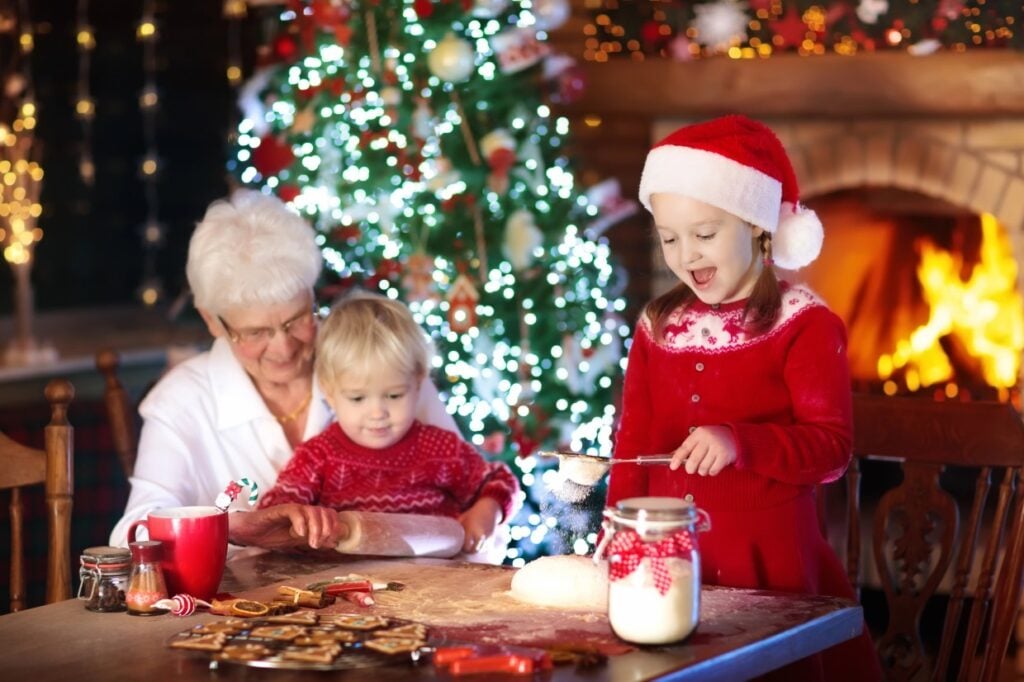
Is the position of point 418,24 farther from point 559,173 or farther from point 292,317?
point 292,317

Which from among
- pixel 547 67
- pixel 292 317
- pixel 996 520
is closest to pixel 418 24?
pixel 547 67

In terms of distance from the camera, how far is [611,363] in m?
4.05

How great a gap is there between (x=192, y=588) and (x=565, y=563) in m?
0.47

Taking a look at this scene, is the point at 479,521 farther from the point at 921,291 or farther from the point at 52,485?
the point at 921,291

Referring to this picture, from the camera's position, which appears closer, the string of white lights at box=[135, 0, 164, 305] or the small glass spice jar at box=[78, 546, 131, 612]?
the small glass spice jar at box=[78, 546, 131, 612]

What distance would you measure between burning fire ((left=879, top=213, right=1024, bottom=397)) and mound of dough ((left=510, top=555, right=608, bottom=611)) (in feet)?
9.30

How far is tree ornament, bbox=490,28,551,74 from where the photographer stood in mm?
3869

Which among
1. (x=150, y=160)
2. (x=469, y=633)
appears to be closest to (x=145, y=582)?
(x=469, y=633)

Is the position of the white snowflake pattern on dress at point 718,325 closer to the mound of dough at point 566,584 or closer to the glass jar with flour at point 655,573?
the mound of dough at point 566,584

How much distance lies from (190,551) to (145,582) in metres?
0.07

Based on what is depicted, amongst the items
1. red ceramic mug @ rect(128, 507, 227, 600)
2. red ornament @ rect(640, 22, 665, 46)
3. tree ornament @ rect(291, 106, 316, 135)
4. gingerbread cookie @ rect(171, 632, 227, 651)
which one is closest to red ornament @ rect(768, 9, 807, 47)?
red ornament @ rect(640, 22, 665, 46)

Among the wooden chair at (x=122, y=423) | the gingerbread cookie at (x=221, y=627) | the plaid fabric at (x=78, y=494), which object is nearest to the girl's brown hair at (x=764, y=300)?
the gingerbread cookie at (x=221, y=627)

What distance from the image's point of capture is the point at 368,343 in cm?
248

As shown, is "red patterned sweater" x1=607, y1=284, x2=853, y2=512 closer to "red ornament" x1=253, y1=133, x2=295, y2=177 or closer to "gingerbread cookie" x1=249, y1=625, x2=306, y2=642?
"gingerbread cookie" x1=249, y1=625, x2=306, y2=642
